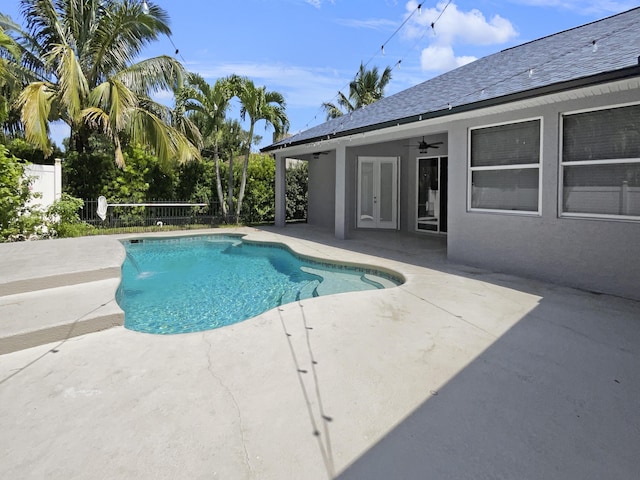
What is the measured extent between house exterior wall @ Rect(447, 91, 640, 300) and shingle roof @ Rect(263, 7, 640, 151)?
520mm

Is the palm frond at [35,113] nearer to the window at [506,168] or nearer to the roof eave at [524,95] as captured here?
the roof eave at [524,95]

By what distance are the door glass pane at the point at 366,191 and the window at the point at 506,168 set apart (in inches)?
272

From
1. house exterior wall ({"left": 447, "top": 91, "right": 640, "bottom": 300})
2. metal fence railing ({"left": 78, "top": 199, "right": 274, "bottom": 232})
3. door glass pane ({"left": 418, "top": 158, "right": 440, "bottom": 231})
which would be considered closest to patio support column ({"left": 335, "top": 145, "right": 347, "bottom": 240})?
door glass pane ({"left": 418, "top": 158, "right": 440, "bottom": 231})

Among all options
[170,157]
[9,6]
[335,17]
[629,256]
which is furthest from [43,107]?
[629,256]

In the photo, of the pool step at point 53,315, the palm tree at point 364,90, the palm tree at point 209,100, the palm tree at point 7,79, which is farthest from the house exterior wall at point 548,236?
the palm tree at point 364,90

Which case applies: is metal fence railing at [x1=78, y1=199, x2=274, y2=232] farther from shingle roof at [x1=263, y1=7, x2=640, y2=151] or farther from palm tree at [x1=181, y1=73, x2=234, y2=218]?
shingle roof at [x1=263, y1=7, x2=640, y2=151]

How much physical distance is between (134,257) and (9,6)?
10.3 meters

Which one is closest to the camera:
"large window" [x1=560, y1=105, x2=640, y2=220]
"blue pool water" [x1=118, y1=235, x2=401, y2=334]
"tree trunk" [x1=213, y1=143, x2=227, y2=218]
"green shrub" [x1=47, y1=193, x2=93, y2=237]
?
"large window" [x1=560, y1=105, x2=640, y2=220]

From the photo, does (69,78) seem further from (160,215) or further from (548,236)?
Answer: (548,236)

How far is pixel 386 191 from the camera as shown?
1488cm

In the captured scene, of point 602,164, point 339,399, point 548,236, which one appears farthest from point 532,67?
point 339,399

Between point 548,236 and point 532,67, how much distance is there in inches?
148

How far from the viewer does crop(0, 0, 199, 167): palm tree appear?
1234 centimetres

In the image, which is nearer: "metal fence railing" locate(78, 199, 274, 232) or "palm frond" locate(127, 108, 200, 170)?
"palm frond" locate(127, 108, 200, 170)
